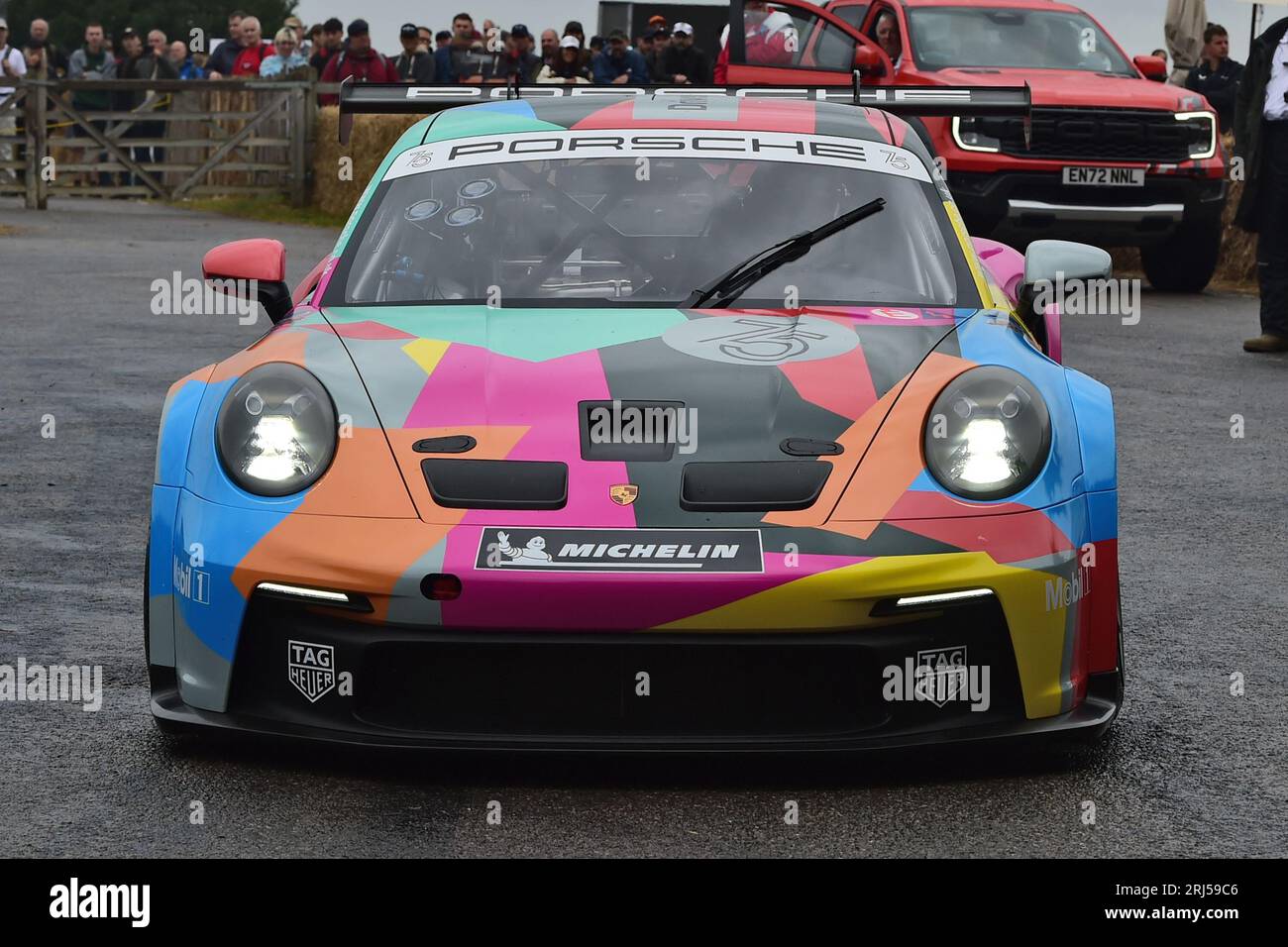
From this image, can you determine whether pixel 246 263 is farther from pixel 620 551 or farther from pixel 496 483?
pixel 620 551

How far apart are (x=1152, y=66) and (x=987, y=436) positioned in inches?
503

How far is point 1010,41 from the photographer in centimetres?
1541

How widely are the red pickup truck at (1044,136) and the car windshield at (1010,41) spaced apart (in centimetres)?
2

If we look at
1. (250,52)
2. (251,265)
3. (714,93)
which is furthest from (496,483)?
(250,52)

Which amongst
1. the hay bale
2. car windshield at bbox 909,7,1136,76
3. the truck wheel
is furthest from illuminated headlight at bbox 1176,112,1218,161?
the hay bale

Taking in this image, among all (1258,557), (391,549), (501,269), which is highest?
(501,269)

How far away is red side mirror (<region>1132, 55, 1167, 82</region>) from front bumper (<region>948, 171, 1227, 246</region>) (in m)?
1.49

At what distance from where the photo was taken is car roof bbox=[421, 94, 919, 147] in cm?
519

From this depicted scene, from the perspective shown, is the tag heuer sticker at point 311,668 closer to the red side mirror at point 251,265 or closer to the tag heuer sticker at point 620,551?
the tag heuer sticker at point 620,551

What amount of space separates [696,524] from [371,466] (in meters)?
0.62

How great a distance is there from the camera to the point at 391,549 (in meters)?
3.58

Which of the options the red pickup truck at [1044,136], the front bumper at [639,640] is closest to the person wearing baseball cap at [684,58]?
the red pickup truck at [1044,136]
